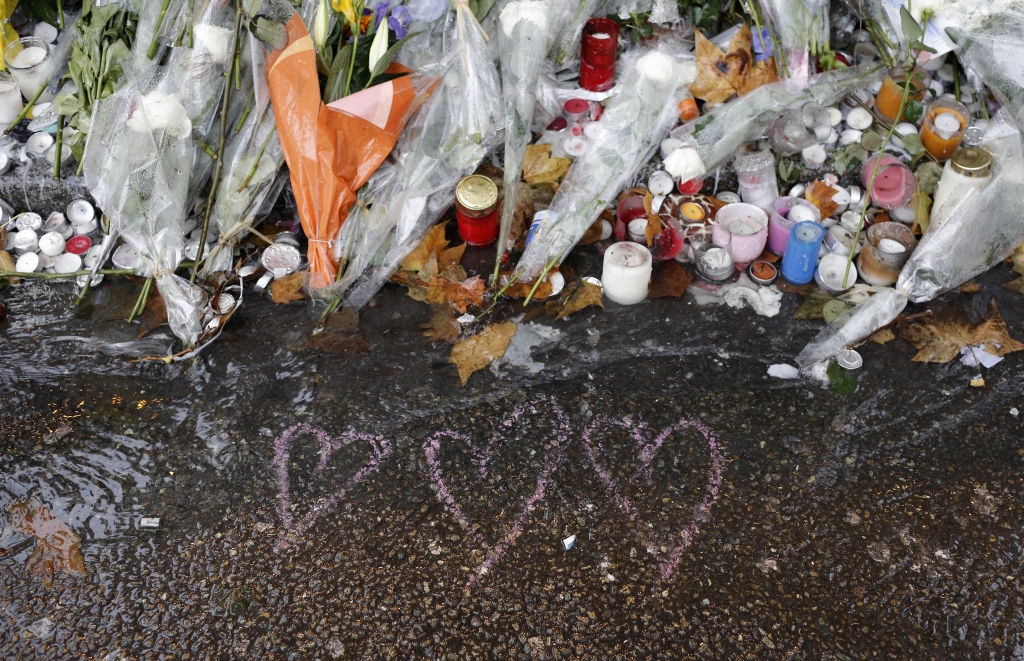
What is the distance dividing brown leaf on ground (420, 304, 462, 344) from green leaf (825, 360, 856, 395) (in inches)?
43.1

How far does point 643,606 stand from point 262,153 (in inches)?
69.8

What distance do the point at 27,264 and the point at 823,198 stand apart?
2.69 metres

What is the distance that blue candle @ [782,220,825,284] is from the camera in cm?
241

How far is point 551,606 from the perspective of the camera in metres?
1.84

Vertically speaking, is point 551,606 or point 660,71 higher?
point 660,71

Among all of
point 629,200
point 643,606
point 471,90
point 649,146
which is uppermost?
point 471,90

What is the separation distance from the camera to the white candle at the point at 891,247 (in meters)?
2.40

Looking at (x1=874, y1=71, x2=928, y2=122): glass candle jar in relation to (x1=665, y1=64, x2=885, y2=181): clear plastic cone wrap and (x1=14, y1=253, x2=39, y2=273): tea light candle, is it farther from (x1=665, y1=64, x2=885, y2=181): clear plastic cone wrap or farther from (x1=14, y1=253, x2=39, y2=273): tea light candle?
(x1=14, y1=253, x2=39, y2=273): tea light candle

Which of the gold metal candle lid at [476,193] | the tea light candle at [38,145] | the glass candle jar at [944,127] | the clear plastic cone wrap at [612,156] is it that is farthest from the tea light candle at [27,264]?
the glass candle jar at [944,127]

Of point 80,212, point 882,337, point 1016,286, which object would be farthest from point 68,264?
point 1016,286

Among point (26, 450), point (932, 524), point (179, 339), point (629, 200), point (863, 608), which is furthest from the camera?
point (629, 200)

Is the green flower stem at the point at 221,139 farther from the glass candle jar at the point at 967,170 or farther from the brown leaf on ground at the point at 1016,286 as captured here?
the brown leaf on ground at the point at 1016,286

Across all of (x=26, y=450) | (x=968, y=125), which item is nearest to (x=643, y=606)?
(x=26, y=450)

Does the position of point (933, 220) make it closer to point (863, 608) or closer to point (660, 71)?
point (660, 71)
